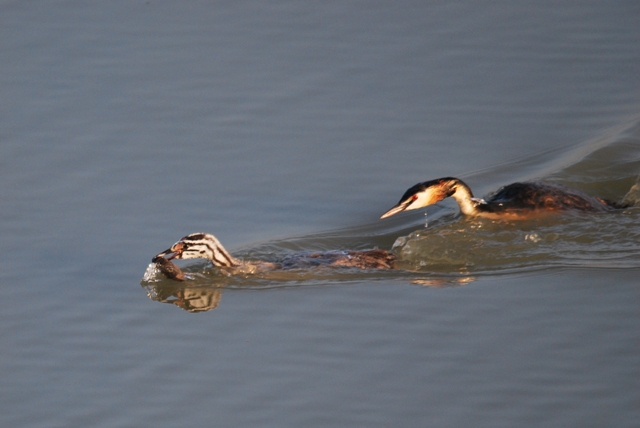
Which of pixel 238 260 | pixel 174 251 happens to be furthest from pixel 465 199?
pixel 174 251

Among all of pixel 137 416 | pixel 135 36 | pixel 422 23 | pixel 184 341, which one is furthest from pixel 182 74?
pixel 137 416

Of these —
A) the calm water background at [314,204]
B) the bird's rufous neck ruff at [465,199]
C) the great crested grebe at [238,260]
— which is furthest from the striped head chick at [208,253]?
the bird's rufous neck ruff at [465,199]

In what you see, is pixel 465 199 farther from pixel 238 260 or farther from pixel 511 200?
pixel 238 260

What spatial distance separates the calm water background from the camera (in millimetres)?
7246

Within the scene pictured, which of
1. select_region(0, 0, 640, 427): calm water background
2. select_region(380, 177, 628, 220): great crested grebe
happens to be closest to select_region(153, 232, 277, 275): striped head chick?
select_region(0, 0, 640, 427): calm water background

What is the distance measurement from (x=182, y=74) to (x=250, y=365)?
6388 mm

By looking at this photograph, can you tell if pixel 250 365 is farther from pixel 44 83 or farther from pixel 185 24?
pixel 185 24

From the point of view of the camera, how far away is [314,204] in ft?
35.4

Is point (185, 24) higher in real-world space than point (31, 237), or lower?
higher

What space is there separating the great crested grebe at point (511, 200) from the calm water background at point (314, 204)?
0.24 meters

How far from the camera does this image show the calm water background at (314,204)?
7246 millimetres

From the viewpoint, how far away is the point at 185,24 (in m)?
14.4

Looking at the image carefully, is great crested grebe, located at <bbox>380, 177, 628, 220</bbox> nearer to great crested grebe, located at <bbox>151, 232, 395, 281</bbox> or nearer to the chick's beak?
great crested grebe, located at <bbox>151, 232, 395, 281</bbox>

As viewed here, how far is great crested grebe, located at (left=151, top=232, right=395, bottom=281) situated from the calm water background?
21 cm
